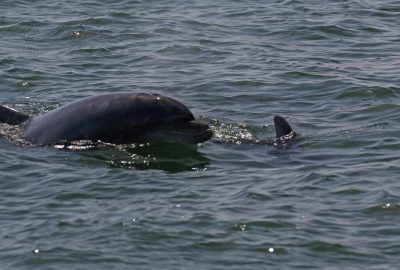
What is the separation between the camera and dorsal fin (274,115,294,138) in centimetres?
1337

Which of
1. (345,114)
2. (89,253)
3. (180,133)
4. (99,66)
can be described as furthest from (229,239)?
(99,66)

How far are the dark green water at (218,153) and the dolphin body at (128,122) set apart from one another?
17 cm

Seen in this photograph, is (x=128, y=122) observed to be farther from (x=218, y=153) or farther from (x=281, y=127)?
(x=281, y=127)

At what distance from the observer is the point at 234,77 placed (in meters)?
17.6

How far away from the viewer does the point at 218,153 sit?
13.4 meters

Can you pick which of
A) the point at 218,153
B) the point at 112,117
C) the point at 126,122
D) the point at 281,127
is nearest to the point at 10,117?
the point at 112,117

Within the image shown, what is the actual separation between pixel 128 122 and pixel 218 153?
107 cm

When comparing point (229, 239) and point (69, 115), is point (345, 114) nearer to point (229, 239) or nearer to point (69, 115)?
point (69, 115)

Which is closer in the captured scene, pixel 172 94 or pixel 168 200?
pixel 168 200

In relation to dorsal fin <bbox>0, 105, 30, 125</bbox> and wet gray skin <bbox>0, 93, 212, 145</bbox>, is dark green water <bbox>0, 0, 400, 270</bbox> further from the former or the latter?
dorsal fin <bbox>0, 105, 30, 125</bbox>

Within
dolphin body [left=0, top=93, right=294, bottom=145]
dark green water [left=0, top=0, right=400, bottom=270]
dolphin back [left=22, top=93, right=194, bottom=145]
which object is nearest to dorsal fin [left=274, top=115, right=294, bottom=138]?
dolphin body [left=0, top=93, right=294, bottom=145]

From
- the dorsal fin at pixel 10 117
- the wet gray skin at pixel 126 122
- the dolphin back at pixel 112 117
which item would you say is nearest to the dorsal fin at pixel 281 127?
the wet gray skin at pixel 126 122

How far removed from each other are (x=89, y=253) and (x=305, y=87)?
7556 millimetres

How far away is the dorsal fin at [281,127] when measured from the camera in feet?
43.9
